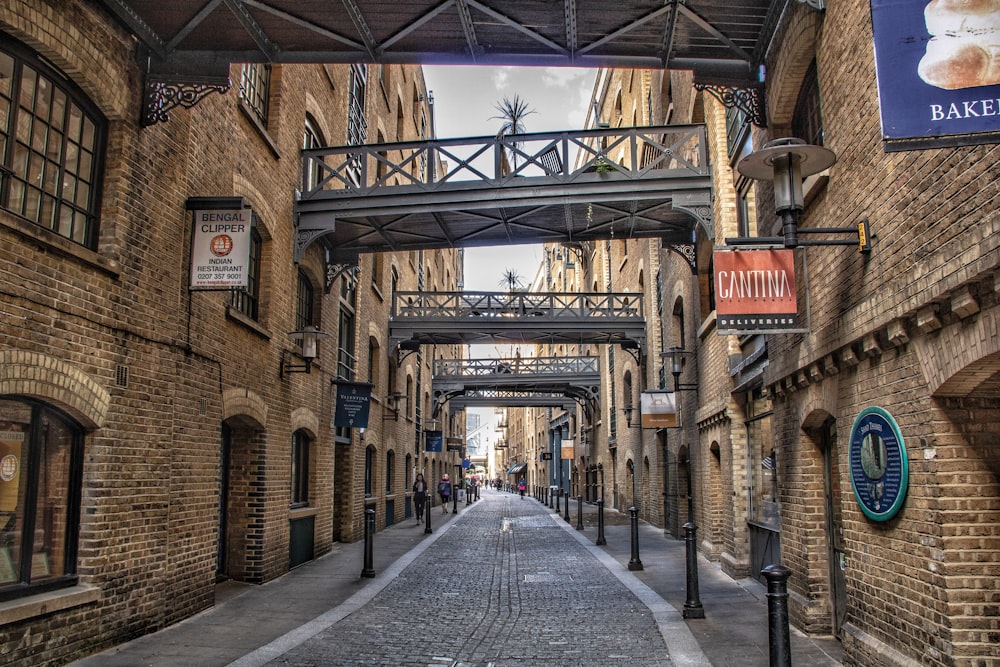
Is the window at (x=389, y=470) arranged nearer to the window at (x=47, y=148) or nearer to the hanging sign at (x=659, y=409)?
the hanging sign at (x=659, y=409)

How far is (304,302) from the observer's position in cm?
1397

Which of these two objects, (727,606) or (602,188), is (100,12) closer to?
(602,188)

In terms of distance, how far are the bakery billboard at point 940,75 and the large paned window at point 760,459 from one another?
7007 millimetres

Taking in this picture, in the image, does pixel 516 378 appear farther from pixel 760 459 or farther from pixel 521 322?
pixel 760 459

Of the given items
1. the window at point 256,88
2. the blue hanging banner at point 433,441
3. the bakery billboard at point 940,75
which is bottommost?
the blue hanging banner at point 433,441

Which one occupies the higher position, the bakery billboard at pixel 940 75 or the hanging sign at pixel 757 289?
the bakery billboard at pixel 940 75

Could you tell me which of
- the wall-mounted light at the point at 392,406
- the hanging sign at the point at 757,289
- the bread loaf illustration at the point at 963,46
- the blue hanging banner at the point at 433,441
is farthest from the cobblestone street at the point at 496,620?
the blue hanging banner at the point at 433,441

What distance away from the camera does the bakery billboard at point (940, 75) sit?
11.7 ft

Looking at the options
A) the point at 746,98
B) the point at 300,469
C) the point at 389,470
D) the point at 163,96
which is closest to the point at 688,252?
the point at 746,98

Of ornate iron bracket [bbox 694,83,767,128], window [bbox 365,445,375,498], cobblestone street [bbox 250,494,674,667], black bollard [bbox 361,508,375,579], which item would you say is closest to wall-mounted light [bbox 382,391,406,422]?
window [bbox 365,445,375,498]

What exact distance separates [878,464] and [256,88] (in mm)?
9633

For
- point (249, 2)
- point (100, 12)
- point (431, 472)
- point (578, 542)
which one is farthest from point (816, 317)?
point (431, 472)

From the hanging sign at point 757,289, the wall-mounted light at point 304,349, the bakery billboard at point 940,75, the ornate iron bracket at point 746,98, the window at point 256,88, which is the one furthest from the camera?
the wall-mounted light at point 304,349

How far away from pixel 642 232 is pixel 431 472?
21.0m
